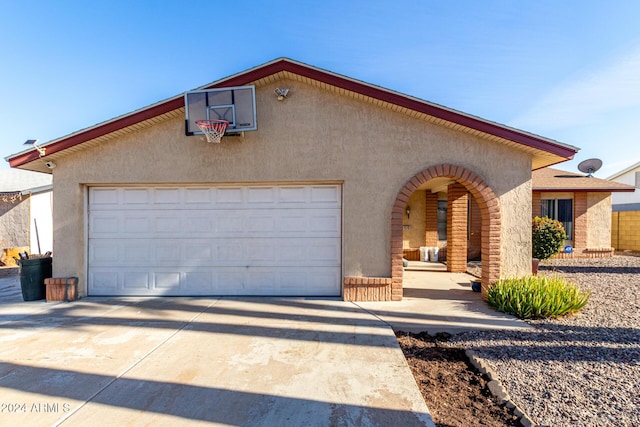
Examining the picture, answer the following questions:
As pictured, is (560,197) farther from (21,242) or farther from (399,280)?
(21,242)

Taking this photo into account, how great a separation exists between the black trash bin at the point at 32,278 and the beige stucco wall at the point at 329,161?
1.75 ft

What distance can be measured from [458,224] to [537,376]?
719 cm

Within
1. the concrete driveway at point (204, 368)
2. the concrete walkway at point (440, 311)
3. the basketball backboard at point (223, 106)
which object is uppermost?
the basketball backboard at point (223, 106)

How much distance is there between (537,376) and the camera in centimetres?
396

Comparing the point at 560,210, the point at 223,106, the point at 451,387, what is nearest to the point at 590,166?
the point at 560,210

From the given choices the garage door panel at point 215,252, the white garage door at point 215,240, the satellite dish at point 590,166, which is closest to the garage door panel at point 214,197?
the white garage door at point 215,240

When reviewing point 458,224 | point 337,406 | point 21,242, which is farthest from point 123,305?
point 21,242

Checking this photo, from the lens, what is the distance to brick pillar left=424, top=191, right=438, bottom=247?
1369cm

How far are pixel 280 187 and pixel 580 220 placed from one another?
13.9 meters

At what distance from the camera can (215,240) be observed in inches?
305

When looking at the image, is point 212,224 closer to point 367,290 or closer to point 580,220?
point 367,290

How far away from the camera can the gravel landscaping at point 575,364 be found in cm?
329

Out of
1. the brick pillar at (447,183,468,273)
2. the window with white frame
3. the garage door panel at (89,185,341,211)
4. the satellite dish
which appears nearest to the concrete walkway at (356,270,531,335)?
the brick pillar at (447,183,468,273)

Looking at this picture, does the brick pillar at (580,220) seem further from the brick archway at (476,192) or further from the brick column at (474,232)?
the brick archway at (476,192)
